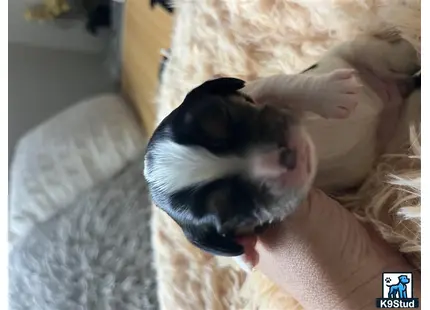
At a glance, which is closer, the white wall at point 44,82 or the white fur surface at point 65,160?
the white fur surface at point 65,160

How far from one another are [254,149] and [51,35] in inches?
61.2

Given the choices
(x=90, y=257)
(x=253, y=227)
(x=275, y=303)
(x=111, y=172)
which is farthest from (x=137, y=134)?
(x=253, y=227)

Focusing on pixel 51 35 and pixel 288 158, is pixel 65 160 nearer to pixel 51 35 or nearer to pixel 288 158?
pixel 51 35

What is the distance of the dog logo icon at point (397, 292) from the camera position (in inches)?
28.5

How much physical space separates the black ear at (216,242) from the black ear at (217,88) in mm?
168

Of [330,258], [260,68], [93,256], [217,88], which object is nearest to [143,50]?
[93,256]

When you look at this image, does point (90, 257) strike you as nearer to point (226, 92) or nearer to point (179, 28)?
point (179, 28)

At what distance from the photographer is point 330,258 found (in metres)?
0.75

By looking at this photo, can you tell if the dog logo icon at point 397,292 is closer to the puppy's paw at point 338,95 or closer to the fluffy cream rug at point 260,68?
the fluffy cream rug at point 260,68

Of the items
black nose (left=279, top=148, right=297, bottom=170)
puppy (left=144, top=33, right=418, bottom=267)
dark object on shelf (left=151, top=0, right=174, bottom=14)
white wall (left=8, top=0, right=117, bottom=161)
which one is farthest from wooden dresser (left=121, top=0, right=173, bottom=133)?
black nose (left=279, top=148, right=297, bottom=170)

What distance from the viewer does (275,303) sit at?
91 cm

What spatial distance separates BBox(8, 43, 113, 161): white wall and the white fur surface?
0.77 ft

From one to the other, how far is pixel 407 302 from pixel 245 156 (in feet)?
0.85

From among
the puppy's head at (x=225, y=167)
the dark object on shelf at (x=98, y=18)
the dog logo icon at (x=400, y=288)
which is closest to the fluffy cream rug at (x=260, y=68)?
the dog logo icon at (x=400, y=288)
